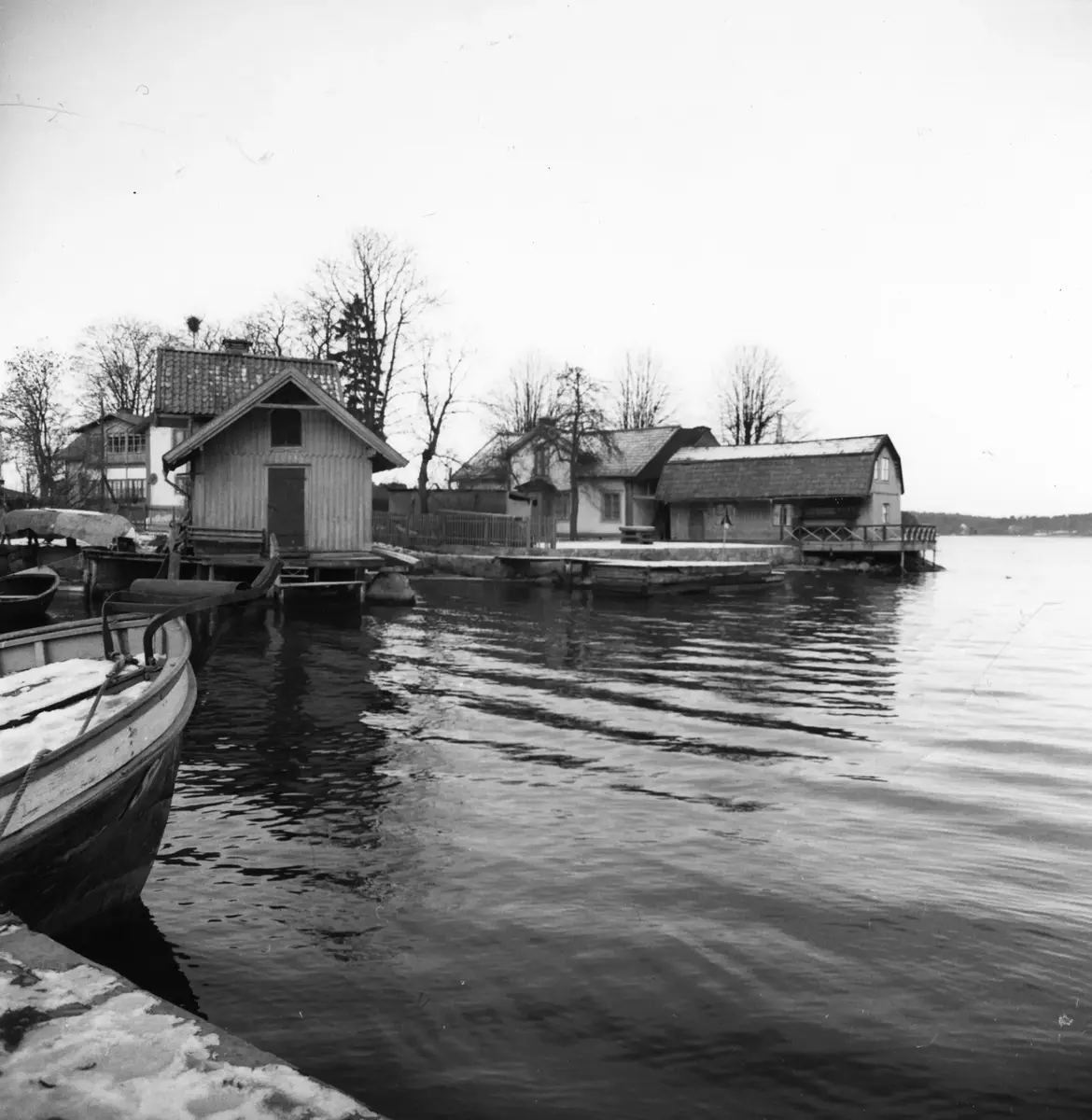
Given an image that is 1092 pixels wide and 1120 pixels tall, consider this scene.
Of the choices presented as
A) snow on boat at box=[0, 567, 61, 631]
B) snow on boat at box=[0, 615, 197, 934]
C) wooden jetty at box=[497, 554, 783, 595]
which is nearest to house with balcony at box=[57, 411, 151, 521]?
wooden jetty at box=[497, 554, 783, 595]

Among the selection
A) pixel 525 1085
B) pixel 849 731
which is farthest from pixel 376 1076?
pixel 849 731

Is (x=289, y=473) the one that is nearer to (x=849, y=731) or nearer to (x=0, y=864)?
(x=849, y=731)

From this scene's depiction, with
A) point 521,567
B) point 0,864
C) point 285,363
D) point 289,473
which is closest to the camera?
point 0,864

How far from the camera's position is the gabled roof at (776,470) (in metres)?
54.6

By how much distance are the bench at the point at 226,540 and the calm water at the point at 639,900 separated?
41.0 feet

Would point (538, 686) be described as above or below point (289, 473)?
below

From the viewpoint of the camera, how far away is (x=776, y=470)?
57188 mm

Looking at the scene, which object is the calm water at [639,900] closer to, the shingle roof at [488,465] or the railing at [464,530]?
the railing at [464,530]

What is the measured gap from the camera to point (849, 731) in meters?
12.7

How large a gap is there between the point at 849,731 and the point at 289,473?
20.0 metres

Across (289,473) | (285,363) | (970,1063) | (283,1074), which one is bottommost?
(970,1063)

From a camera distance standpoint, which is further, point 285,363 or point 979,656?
point 285,363

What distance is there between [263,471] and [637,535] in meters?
28.3

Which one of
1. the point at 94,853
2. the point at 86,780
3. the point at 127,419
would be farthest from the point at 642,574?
the point at 127,419
